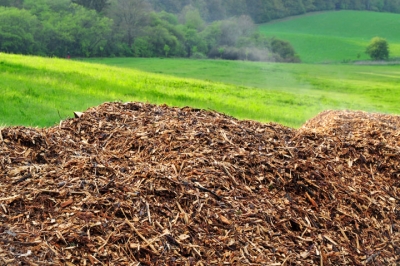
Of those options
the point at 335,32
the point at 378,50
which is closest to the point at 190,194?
the point at 378,50

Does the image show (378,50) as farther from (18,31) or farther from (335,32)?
(18,31)

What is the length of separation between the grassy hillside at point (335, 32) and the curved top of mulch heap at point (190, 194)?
5115 centimetres

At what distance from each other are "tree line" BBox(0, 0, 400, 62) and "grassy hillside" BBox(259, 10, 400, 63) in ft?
39.0

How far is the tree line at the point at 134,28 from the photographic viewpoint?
37625 millimetres

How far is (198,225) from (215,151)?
1.33m

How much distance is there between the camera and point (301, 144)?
6.05 metres

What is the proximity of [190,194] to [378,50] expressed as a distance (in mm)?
61489

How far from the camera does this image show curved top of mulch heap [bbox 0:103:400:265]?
3.66m

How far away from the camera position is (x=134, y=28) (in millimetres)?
45469

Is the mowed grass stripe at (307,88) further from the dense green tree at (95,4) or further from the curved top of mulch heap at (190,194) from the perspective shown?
the dense green tree at (95,4)

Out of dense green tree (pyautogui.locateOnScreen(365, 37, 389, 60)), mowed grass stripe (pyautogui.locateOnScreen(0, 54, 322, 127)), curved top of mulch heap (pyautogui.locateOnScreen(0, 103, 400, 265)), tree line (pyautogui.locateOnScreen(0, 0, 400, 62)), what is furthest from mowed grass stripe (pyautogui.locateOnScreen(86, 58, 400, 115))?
dense green tree (pyautogui.locateOnScreen(365, 37, 389, 60))

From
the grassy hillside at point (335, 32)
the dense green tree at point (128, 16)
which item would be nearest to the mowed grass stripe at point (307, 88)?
the dense green tree at point (128, 16)

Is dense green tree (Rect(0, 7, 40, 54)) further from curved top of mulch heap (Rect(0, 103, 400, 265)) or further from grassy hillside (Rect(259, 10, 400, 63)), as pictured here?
curved top of mulch heap (Rect(0, 103, 400, 265))

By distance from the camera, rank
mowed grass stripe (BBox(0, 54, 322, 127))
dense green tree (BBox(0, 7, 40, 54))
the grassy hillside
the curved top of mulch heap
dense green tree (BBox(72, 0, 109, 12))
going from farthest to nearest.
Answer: the grassy hillside
dense green tree (BBox(72, 0, 109, 12))
dense green tree (BBox(0, 7, 40, 54))
mowed grass stripe (BBox(0, 54, 322, 127))
the curved top of mulch heap
